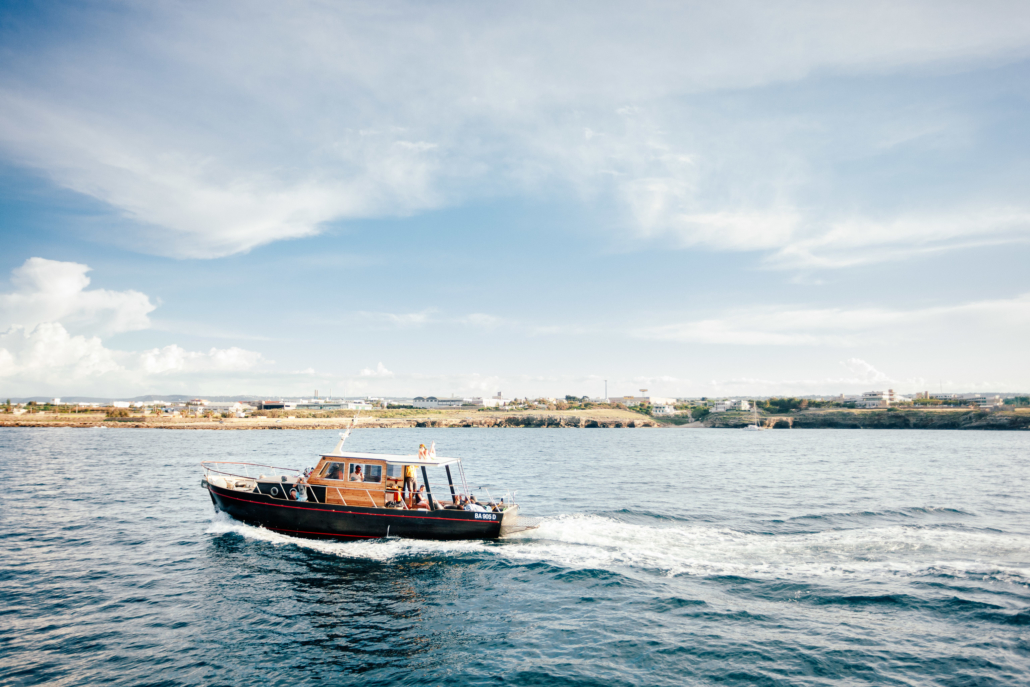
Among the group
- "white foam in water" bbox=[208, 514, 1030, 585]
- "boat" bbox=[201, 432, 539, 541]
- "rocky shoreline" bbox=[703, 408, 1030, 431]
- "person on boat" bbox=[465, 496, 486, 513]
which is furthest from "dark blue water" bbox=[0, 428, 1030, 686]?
"rocky shoreline" bbox=[703, 408, 1030, 431]

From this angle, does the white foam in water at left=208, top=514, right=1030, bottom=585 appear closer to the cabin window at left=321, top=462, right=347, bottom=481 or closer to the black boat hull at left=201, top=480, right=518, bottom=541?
the black boat hull at left=201, top=480, right=518, bottom=541


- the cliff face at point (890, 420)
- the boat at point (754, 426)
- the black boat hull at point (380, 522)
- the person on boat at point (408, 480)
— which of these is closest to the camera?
the black boat hull at point (380, 522)

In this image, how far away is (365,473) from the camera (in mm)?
26281

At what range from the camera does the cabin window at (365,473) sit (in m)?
26.1

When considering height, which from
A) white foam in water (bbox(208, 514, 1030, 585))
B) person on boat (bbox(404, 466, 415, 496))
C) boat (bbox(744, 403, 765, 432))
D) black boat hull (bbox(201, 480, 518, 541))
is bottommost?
boat (bbox(744, 403, 765, 432))

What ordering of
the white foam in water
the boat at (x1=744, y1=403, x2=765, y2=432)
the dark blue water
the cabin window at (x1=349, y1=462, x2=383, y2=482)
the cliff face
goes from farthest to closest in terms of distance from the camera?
the boat at (x1=744, y1=403, x2=765, y2=432) → the cliff face → the cabin window at (x1=349, y1=462, x2=383, y2=482) → the white foam in water → the dark blue water

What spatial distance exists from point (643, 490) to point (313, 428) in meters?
134

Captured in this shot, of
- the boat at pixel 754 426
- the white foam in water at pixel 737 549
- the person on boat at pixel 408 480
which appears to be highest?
the person on boat at pixel 408 480

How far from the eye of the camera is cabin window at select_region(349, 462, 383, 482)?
85.7 feet

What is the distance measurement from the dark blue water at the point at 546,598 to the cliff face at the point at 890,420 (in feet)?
444

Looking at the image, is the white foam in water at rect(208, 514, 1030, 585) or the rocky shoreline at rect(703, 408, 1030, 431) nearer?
the white foam in water at rect(208, 514, 1030, 585)

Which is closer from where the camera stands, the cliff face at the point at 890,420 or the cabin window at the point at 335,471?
the cabin window at the point at 335,471

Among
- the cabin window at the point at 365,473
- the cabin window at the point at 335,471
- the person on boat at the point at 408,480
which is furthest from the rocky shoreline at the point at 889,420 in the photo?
the cabin window at the point at 335,471

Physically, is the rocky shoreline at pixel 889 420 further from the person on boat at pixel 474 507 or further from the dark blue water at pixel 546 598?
the person on boat at pixel 474 507
